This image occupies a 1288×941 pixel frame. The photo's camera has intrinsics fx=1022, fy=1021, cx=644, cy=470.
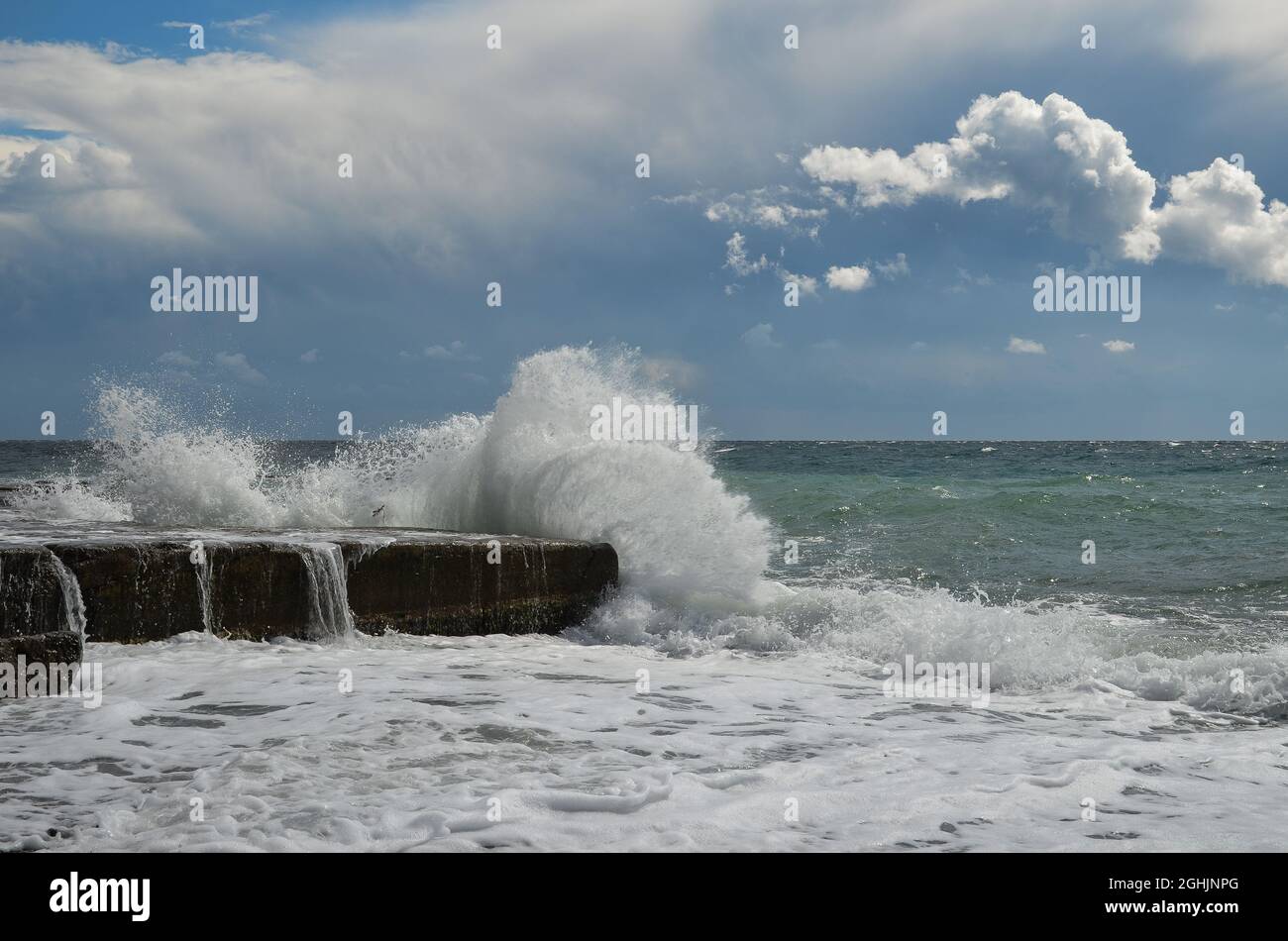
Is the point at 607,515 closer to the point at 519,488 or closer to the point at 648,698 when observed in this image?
the point at 519,488

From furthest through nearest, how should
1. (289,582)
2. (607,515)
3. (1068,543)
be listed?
(1068,543)
(607,515)
(289,582)

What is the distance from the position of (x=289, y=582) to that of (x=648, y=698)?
2.31m

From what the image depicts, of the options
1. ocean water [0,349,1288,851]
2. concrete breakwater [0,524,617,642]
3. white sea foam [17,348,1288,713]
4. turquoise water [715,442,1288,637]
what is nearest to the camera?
ocean water [0,349,1288,851]

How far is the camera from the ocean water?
3.13 m

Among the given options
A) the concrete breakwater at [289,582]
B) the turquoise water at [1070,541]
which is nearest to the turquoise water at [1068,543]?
the turquoise water at [1070,541]

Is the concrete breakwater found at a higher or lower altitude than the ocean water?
higher

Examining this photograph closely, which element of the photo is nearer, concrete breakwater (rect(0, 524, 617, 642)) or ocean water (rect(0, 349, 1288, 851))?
ocean water (rect(0, 349, 1288, 851))

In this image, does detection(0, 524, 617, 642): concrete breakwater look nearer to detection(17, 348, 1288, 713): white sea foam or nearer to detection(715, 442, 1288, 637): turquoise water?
detection(17, 348, 1288, 713): white sea foam

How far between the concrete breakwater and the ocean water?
19 centimetres

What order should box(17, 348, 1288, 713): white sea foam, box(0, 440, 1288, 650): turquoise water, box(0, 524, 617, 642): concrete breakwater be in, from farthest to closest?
box(0, 440, 1288, 650): turquoise water, box(17, 348, 1288, 713): white sea foam, box(0, 524, 617, 642): concrete breakwater

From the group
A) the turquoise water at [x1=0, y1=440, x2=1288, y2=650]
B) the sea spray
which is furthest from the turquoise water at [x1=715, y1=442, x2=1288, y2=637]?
the sea spray

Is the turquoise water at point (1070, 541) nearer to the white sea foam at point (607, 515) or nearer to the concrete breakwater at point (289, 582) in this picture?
the white sea foam at point (607, 515)

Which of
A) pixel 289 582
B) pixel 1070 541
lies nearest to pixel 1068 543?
pixel 1070 541

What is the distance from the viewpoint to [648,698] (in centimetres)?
496
